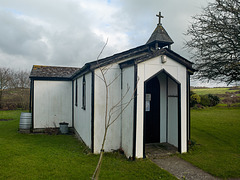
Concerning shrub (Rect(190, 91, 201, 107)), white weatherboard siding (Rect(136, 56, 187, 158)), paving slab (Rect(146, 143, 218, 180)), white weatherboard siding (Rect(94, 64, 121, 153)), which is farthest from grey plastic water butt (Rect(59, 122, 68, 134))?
shrub (Rect(190, 91, 201, 107))

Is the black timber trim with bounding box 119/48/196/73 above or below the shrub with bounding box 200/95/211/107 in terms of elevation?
above

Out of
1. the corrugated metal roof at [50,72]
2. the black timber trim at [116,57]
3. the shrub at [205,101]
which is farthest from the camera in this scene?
the shrub at [205,101]

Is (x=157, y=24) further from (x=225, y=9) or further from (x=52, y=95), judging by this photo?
(x=52, y=95)

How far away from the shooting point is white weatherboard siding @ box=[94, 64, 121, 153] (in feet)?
24.3

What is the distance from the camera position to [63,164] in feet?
20.1

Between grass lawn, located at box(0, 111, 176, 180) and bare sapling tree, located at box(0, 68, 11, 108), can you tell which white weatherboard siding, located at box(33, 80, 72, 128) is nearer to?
grass lawn, located at box(0, 111, 176, 180)

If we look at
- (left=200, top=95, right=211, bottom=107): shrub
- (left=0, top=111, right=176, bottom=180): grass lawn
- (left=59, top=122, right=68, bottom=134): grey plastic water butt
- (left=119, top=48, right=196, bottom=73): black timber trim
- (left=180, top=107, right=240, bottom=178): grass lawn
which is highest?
(left=119, top=48, right=196, bottom=73): black timber trim

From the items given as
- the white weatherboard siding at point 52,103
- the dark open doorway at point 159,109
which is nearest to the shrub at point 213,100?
the dark open doorway at point 159,109

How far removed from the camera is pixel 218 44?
866cm

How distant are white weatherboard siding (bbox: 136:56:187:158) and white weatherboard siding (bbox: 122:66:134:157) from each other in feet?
0.88

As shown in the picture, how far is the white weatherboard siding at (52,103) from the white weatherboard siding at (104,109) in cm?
545

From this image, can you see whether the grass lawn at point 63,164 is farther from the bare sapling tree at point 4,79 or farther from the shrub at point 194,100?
the shrub at point 194,100

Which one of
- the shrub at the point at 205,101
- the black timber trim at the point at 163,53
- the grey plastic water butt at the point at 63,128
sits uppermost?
the black timber trim at the point at 163,53

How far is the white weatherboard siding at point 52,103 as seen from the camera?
466 inches
